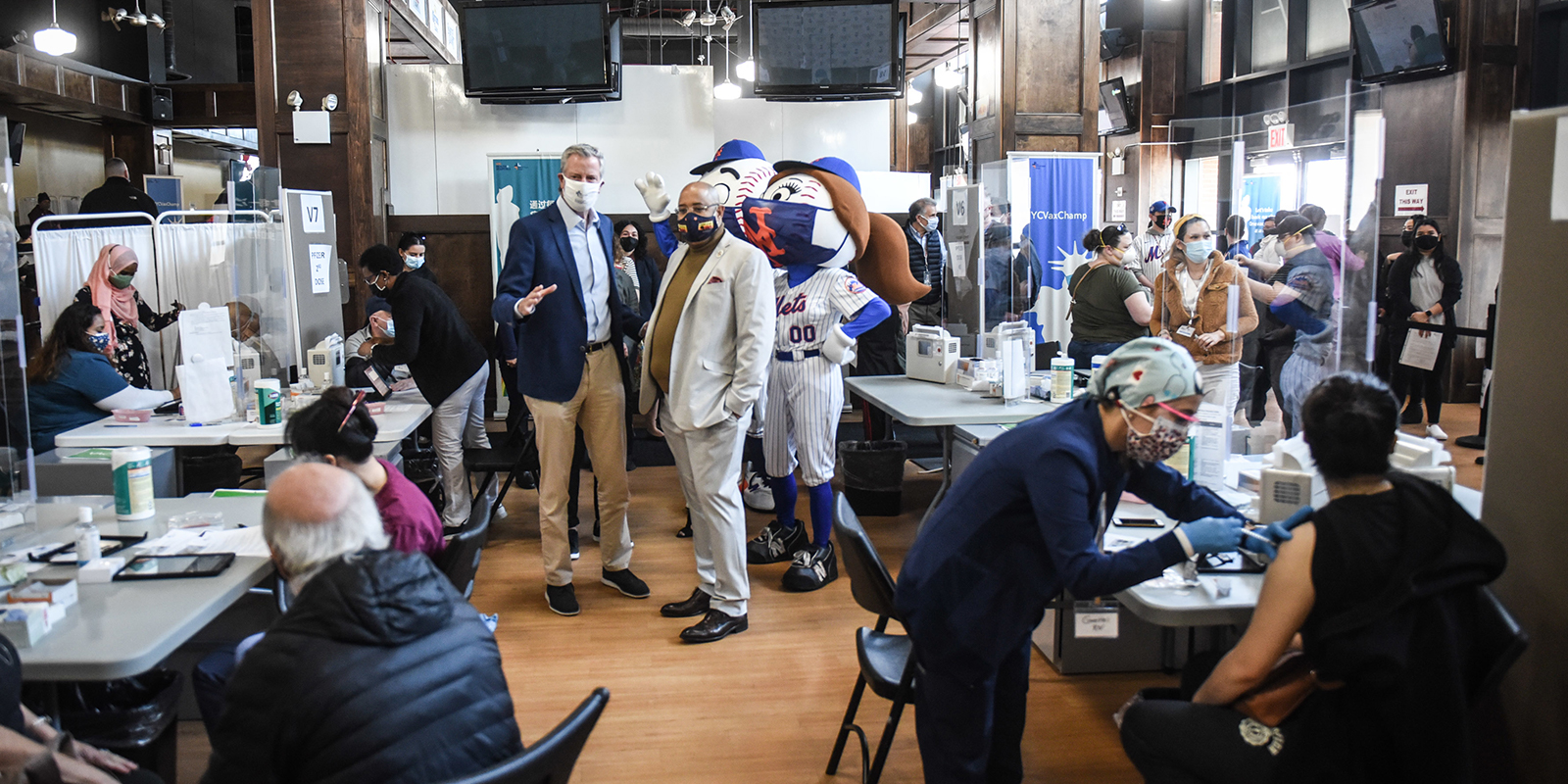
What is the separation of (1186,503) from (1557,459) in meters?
0.73

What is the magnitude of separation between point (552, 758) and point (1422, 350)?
283 inches

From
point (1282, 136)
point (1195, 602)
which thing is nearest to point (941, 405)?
point (1282, 136)

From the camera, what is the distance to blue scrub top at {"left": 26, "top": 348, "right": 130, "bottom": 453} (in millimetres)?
4242

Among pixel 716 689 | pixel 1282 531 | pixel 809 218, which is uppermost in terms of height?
pixel 809 218

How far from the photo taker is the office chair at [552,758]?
150 cm

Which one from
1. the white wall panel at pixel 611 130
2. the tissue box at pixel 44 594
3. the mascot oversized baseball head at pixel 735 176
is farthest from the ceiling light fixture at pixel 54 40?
the tissue box at pixel 44 594

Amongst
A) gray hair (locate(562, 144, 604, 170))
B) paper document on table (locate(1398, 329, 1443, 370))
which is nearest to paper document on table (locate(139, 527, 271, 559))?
gray hair (locate(562, 144, 604, 170))

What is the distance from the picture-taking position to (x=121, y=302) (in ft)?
19.7

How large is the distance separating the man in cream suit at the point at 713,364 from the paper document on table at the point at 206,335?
1.81 metres

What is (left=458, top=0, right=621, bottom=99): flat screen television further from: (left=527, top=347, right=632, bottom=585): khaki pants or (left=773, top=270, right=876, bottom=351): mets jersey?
(left=527, top=347, right=632, bottom=585): khaki pants

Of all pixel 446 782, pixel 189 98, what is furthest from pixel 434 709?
pixel 189 98

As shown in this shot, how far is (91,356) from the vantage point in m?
4.34

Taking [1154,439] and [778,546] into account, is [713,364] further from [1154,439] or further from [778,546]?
[1154,439]

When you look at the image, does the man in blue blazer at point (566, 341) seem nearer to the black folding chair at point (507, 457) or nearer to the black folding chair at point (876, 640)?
the black folding chair at point (507, 457)
